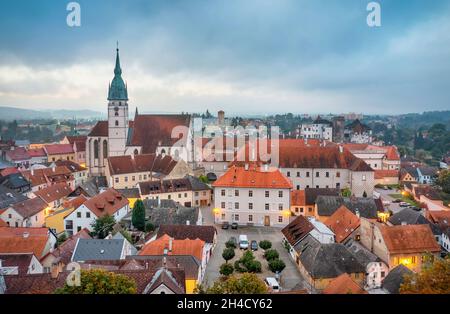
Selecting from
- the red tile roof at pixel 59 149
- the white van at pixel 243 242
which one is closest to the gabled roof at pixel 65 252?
the white van at pixel 243 242

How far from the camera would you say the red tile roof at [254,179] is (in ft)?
103

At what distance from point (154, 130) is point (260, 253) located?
26279 mm

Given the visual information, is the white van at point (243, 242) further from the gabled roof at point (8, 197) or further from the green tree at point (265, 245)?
the gabled roof at point (8, 197)

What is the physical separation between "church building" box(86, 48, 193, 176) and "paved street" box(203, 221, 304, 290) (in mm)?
18217

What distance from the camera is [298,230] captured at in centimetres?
2578

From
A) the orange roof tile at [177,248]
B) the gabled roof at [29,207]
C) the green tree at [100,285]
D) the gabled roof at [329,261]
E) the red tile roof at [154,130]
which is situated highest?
the red tile roof at [154,130]

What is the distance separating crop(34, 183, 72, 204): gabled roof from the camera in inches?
1357

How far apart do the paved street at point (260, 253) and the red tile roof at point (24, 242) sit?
900cm

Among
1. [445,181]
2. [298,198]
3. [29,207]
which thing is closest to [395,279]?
[298,198]

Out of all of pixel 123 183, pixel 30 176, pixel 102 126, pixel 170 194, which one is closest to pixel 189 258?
pixel 170 194

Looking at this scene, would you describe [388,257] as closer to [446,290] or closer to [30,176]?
[446,290]
